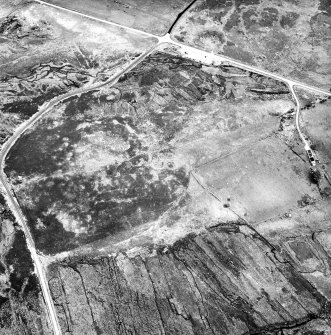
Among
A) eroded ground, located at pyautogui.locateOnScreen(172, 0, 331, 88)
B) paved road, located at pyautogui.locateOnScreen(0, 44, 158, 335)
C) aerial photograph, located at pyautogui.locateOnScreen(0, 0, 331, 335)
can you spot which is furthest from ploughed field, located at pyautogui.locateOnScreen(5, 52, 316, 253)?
eroded ground, located at pyautogui.locateOnScreen(172, 0, 331, 88)

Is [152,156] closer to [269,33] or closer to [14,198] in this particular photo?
[14,198]

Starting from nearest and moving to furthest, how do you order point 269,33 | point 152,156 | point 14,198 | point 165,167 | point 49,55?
point 14,198 → point 165,167 → point 152,156 → point 49,55 → point 269,33

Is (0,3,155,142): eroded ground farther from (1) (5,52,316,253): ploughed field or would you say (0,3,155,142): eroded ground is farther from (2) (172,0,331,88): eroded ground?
(2) (172,0,331,88): eroded ground

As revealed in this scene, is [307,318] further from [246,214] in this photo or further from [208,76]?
[208,76]

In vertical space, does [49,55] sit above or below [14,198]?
above

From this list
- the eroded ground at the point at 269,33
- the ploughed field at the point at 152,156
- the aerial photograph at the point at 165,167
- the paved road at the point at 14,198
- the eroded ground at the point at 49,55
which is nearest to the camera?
the aerial photograph at the point at 165,167

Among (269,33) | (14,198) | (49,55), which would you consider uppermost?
(269,33)

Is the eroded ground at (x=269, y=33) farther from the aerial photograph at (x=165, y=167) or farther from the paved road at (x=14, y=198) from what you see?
the paved road at (x=14, y=198)

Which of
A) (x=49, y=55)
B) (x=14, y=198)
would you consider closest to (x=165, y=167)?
(x=14, y=198)

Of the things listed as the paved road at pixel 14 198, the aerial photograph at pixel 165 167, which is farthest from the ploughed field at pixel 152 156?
the paved road at pixel 14 198
